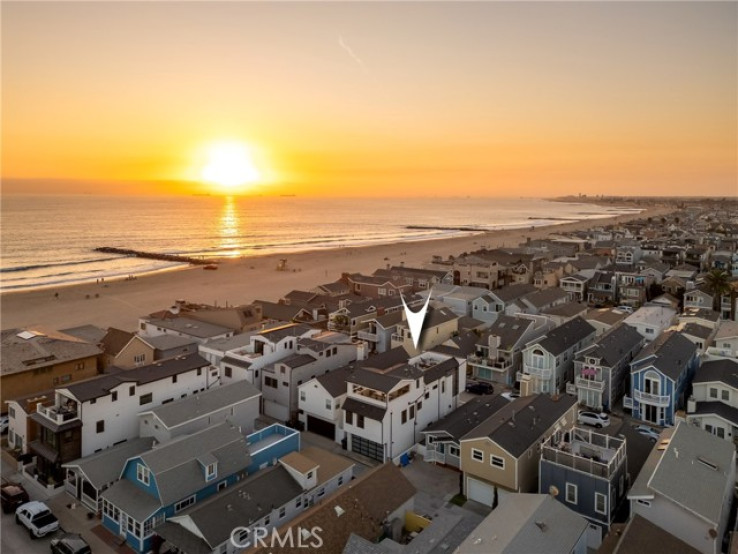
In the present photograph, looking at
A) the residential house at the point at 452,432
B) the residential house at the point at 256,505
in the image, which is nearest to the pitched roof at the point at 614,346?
the residential house at the point at 452,432

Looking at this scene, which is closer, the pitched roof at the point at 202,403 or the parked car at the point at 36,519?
the parked car at the point at 36,519

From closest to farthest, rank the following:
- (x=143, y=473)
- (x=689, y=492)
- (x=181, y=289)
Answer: (x=689, y=492) < (x=143, y=473) < (x=181, y=289)

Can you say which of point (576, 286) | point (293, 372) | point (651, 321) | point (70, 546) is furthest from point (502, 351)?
point (576, 286)

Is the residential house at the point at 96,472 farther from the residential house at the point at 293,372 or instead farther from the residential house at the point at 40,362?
the residential house at the point at 40,362

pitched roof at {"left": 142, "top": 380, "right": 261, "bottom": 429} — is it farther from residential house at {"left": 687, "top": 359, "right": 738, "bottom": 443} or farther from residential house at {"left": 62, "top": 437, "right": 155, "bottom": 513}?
residential house at {"left": 687, "top": 359, "right": 738, "bottom": 443}

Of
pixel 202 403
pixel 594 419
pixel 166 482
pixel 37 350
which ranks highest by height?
pixel 37 350

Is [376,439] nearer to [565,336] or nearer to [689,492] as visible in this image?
[689,492]
